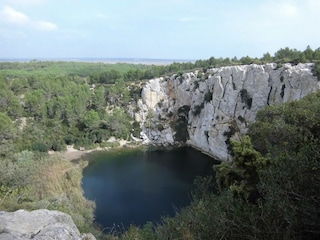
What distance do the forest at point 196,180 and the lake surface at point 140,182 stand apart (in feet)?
7.33

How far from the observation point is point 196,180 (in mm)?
22312

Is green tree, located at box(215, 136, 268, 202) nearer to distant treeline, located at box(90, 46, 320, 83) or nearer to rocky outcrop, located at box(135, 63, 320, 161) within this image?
rocky outcrop, located at box(135, 63, 320, 161)

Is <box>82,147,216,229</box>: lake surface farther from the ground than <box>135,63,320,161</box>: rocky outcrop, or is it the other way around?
<box>135,63,320,161</box>: rocky outcrop

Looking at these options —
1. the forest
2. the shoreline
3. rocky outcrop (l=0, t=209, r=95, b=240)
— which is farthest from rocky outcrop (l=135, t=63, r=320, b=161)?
rocky outcrop (l=0, t=209, r=95, b=240)

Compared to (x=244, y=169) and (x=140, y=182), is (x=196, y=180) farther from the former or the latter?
(x=244, y=169)

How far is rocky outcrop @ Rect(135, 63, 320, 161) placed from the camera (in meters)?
31.2

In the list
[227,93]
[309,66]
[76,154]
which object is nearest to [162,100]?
[227,93]

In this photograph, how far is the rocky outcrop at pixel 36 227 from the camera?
8.76m

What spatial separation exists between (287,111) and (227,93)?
19.9 m

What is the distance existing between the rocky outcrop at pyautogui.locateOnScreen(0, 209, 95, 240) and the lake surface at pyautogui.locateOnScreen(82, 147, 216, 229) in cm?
950

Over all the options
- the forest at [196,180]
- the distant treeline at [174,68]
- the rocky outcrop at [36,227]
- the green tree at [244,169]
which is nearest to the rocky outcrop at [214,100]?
the forest at [196,180]

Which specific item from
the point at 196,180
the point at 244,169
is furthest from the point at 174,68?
the point at 244,169

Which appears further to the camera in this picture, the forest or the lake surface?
the lake surface

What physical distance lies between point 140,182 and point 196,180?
7405 millimetres
